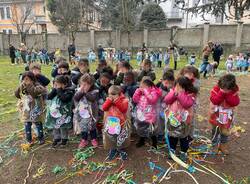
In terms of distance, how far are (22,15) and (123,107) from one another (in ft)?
133

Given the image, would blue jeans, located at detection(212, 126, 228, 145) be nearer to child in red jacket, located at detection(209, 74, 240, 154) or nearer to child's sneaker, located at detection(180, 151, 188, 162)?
child in red jacket, located at detection(209, 74, 240, 154)

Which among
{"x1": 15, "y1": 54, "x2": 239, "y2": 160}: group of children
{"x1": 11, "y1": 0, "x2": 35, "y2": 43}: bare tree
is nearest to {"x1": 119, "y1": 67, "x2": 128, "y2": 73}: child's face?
{"x1": 15, "y1": 54, "x2": 239, "y2": 160}: group of children

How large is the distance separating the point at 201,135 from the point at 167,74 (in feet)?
5.51

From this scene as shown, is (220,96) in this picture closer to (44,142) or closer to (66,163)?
(66,163)

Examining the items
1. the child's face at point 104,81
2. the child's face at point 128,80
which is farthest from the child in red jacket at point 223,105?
the child's face at point 104,81

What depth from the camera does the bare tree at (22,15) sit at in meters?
34.7

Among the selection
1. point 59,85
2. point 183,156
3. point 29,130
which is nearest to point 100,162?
point 183,156

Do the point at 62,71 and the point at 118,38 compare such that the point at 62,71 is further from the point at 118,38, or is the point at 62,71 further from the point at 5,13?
the point at 5,13

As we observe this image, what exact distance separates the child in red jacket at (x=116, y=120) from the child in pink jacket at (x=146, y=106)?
32cm

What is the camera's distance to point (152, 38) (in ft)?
99.7

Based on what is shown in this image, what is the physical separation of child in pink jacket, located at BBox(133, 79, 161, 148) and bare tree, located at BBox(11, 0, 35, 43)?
101ft

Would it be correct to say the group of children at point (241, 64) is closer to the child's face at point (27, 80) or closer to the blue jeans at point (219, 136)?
the blue jeans at point (219, 136)

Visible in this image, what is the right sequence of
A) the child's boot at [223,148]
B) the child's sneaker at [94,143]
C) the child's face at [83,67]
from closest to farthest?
the child's boot at [223,148] < the child's sneaker at [94,143] < the child's face at [83,67]

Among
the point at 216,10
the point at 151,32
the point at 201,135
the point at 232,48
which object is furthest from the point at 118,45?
the point at 201,135
